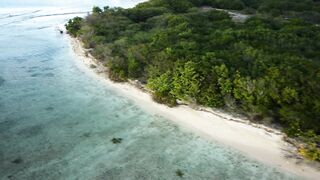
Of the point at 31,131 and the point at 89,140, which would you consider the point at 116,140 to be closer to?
the point at 89,140

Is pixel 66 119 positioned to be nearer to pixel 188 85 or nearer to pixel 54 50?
pixel 188 85

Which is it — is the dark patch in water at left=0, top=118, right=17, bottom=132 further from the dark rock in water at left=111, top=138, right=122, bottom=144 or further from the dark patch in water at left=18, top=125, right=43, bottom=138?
the dark rock in water at left=111, top=138, right=122, bottom=144

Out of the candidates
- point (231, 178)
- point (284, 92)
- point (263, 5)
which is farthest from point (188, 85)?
point (263, 5)

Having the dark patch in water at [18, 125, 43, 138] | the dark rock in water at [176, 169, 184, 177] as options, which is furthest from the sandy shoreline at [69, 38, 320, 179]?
the dark patch in water at [18, 125, 43, 138]

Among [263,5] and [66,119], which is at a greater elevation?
[263,5]

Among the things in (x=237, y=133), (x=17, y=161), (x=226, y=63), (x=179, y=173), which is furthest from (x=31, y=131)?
(x=226, y=63)

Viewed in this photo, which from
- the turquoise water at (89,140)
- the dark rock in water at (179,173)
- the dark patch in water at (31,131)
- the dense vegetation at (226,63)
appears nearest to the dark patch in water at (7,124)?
the turquoise water at (89,140)
